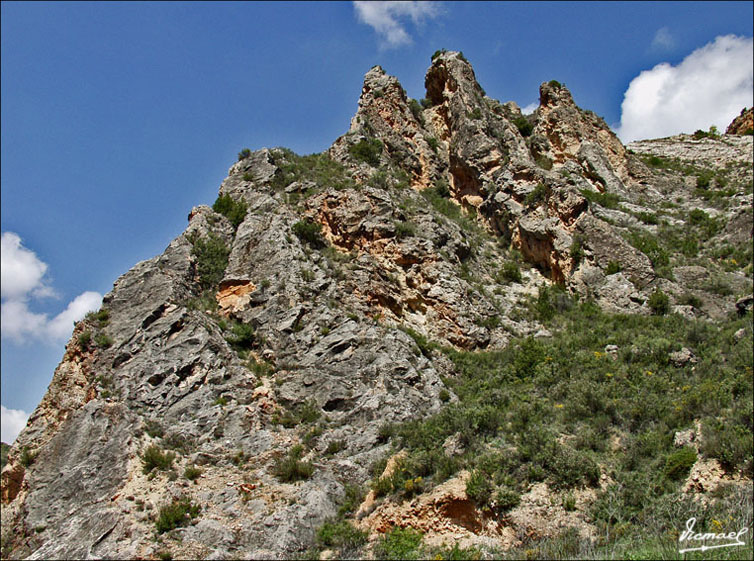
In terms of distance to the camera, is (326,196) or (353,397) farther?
(326,196)

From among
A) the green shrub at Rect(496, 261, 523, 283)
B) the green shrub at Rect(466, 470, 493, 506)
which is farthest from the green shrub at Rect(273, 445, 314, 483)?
the green shrub at Rect(496, 261, 523, 283)

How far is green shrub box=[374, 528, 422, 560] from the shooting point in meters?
8.87

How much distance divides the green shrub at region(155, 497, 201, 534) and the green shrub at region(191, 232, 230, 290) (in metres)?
9.95

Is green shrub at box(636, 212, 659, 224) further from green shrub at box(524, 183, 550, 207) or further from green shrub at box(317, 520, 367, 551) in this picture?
green shrub at box(317, 520, 367, 551)

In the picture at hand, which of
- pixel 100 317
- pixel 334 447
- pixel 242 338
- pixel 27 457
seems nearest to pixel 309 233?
pixel 242 338

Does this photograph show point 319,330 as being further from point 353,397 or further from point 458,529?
point 458,529

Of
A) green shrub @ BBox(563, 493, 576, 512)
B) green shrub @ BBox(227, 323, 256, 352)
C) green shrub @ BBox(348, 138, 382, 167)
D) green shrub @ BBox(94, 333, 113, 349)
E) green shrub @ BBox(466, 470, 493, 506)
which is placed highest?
green shrub @ BBox(348, 138, 382, 167)

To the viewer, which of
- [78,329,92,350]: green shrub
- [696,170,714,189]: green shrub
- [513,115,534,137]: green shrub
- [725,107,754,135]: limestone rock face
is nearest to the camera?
[78,329,92,350]: green shrub

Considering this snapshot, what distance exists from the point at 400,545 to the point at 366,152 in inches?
844

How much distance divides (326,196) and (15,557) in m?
16.9

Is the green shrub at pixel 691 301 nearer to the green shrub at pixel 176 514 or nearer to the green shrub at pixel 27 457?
the green shrub at pixel 176 514

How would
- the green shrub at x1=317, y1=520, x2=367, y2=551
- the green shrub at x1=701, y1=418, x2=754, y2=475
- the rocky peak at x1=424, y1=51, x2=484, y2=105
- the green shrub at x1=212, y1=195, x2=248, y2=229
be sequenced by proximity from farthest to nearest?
the rocky peak at x1=424, y1=51, x2=484, y2=105 < the green shrub at x1=212, y1=195, x2=248, y2=229 < the green shrub at x1=317, y1=520, x2=367, y2=551 < the green shrub at x1=701, y1=418, x2=754, y2=475

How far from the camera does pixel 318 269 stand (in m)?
19.0

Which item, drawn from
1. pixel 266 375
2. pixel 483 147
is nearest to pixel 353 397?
pixel 266 375
